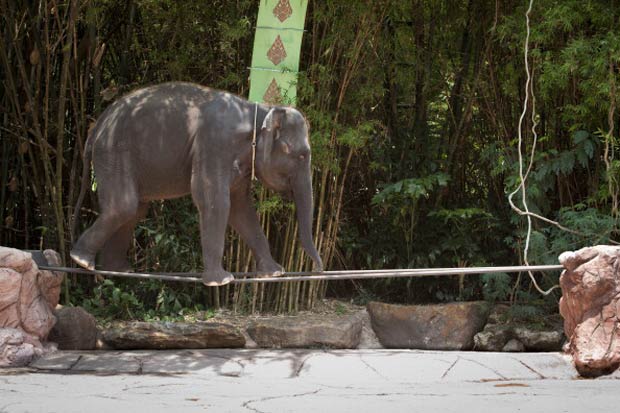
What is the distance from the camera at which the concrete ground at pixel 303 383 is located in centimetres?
412

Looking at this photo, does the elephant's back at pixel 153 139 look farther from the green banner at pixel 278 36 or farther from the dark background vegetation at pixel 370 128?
the dark background vegetation at pixel 370 128

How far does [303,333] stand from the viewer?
6.09 meters

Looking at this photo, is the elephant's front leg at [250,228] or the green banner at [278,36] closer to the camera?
the elephant's front leg at [250,228]

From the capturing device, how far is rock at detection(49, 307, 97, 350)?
579cm

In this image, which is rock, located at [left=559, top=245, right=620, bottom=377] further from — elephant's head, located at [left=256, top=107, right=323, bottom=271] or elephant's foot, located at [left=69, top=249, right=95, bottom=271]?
elephant's foot, located at [left=69, top=249, right=95, bottom=271]

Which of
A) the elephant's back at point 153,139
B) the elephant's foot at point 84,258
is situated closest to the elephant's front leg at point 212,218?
the elephant's back at point 153,139

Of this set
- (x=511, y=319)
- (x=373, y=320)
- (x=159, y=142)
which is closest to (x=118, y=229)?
(x=159, y=142)

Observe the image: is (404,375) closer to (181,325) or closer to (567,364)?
(567,364)

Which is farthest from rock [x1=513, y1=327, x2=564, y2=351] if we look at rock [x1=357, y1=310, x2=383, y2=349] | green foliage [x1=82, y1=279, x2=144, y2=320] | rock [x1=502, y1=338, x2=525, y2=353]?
green foliage [x1=82, y1=279, x2=144, y2=320]

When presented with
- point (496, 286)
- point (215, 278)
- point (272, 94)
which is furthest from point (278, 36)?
point (496, 286)

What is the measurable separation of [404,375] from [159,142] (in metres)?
1.70

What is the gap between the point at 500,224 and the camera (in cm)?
708

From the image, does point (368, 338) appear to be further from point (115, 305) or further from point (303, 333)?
point (115, 305)

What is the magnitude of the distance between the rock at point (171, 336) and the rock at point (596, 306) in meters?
2.00
